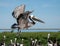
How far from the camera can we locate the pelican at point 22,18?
20.5 ft

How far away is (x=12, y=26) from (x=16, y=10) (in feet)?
1.77

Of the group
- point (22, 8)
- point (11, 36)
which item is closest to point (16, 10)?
point (22, 8)

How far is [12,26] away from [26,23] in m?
0.46

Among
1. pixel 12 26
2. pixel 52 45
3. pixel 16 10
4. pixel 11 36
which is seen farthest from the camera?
pixel 11 36

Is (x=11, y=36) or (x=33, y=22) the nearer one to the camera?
(x=33, y=22)

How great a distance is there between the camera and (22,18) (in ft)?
21.2

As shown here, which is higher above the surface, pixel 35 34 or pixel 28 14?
pixel 28 14

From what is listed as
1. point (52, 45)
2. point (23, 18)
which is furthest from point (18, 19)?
point (52, 45)

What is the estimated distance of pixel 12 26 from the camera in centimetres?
664

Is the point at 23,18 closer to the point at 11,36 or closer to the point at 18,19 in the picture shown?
the point at 18,19

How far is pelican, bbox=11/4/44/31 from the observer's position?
6.24 metres

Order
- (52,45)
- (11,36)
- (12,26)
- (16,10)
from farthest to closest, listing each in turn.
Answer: (11,36) → (12,26) → (16,10) → (52,45)

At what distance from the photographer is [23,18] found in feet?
20.9

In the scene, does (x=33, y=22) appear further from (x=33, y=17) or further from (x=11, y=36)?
(x=11, y=36)
